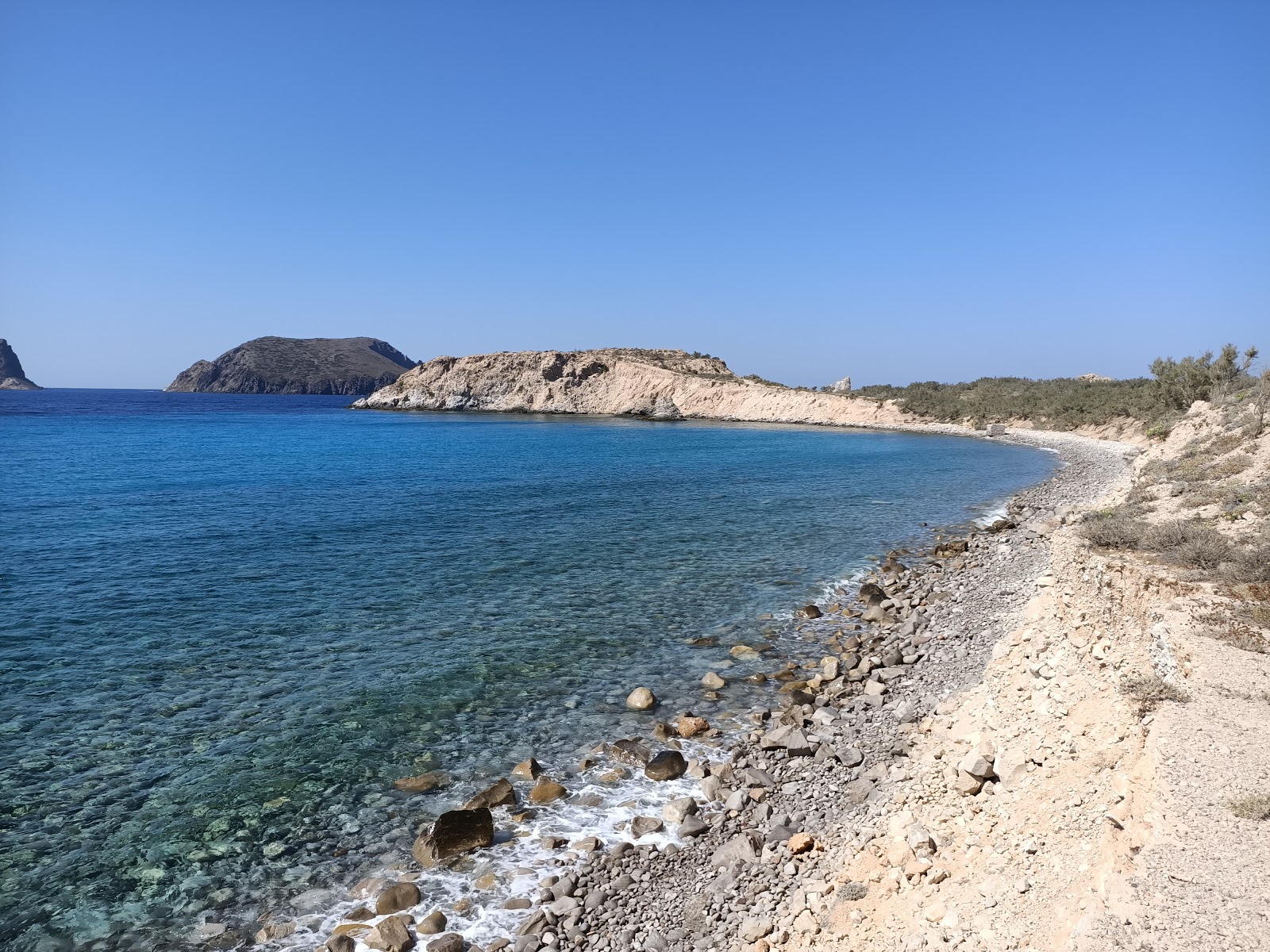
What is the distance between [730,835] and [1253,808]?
14.7 feet

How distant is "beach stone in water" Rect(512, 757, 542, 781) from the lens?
28.1 ft

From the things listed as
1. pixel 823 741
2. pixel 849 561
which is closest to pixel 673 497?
pixel 849 561

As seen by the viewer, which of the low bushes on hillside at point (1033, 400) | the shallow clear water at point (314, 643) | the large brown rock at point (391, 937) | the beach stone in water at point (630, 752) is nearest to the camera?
the large brown rock at point (391, 937)

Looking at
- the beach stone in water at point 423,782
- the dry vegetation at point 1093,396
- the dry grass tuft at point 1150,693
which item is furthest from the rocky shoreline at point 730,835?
the dry vegetation at point 1093,396

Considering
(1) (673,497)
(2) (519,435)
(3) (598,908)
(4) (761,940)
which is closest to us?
(4) (761,940)

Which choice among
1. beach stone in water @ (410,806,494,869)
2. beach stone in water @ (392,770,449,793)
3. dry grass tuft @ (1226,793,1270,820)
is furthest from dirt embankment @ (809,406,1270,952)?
beach stone in water @ (392,770,449,793)

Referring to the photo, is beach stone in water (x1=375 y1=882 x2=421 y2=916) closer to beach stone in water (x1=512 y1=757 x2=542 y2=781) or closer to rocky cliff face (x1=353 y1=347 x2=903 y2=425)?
beach stone in water (x1=512 y1=757 x2=542 y2=781)

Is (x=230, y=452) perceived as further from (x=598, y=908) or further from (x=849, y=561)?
(x=598, y=908)

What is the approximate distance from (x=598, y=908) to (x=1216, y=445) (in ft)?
92.4

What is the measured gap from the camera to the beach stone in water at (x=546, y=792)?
8094mm

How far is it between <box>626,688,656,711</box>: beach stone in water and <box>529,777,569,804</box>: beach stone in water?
228 cm

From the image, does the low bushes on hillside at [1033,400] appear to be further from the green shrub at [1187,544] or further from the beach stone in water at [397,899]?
the beach stone in water at [397,899]

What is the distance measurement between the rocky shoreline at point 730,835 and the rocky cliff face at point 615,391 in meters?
73.5

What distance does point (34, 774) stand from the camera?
8.46 metres
